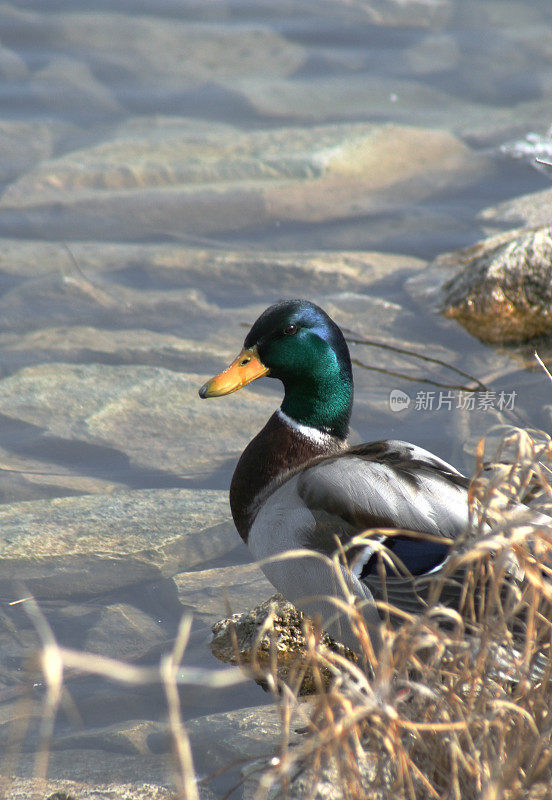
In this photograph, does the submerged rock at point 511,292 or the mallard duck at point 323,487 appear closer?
the mallard duck at point 323,487

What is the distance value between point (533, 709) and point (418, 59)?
27.7 ft

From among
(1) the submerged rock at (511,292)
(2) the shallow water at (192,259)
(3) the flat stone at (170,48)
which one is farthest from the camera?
(3) the flat stone at (170,48)

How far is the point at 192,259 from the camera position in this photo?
6332 mm

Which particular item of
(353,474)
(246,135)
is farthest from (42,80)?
(353,474)

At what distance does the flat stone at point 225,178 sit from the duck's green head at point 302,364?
3442 millimetres

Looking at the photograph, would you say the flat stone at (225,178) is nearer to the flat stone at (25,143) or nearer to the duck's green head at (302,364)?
the flat stone at (25,143)

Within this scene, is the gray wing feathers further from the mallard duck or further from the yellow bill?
the yellow bill

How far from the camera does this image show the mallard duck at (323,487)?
9.08 ft

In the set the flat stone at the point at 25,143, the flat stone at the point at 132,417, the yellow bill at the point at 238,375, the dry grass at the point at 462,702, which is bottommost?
the flat stone at the point at 132,417

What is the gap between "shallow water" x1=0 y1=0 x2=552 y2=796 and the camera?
145 inches

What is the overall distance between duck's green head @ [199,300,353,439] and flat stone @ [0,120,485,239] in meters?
3.44

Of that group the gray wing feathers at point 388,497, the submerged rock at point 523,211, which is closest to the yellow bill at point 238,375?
the gray wing feathers at point 388,497

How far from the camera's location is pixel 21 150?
7.72 m

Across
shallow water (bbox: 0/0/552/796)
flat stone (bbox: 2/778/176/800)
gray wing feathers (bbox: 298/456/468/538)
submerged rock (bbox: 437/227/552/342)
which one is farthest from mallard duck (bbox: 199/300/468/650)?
submerged rock (bbox: 437/227/552/342)
